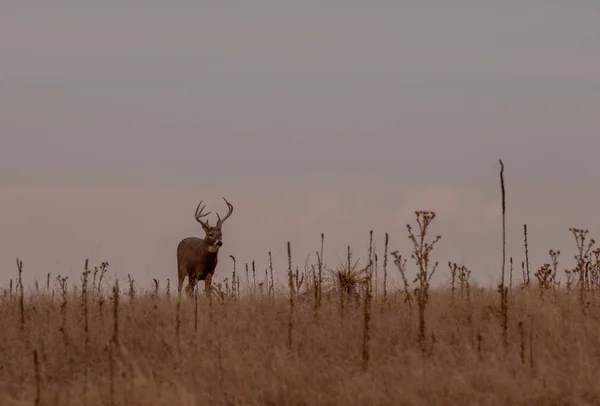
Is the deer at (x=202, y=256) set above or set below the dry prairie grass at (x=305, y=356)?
above

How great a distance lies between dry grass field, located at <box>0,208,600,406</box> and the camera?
910cm

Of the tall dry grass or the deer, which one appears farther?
the deer

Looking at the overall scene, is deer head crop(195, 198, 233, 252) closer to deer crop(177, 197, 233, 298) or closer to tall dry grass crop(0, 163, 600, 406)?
deer crop(177, 197, 233, 298)

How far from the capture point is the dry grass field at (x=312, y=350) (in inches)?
358

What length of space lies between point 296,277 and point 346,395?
14.8 ft

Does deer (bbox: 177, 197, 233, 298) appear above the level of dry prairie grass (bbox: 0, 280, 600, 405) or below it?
above

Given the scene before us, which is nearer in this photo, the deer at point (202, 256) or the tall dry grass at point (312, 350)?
the tall dry grass at point (312, 350)

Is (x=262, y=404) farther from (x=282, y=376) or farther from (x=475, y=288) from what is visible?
(x=475, y=288)

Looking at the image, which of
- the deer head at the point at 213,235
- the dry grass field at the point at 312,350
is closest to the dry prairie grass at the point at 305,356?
the dry grass field at the point at 312,350

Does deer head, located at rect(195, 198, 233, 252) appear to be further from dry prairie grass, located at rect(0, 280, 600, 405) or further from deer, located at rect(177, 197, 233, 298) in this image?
dry prairie grass, located at rect(0, 280, 600, 405)

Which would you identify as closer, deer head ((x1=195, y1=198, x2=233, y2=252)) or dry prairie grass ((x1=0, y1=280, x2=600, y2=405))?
dry prairie grass ((x1=0, y1=280, x2=600, y2=405))

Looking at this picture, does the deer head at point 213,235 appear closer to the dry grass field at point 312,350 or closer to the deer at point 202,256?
the deer at point 202,256

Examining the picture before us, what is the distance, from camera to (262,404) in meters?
9.04

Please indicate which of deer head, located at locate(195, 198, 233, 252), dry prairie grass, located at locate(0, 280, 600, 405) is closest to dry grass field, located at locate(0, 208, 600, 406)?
dry prairie grass, located at locate(0, 280, 600, 405)
